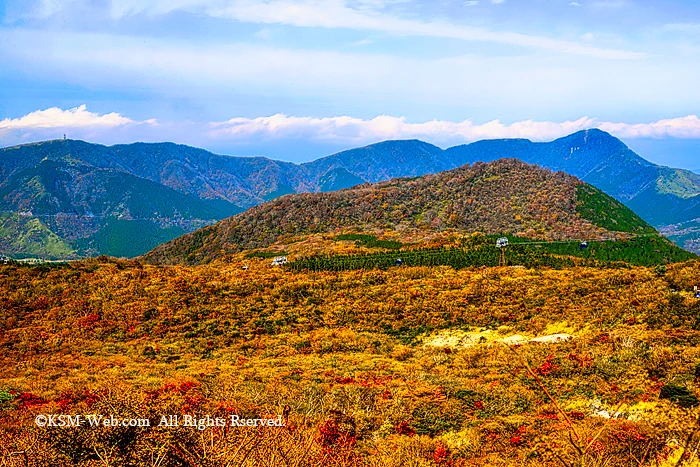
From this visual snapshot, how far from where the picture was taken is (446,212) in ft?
498

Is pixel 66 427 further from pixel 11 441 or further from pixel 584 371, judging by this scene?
pixel 584 371

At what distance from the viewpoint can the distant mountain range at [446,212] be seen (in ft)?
432

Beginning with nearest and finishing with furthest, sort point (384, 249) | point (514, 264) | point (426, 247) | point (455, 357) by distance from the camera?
point (455, 357) < point (514, 264) < point (426, 247) < point (384, 249)

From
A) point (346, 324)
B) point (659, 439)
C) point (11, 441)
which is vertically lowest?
point (346, 324)

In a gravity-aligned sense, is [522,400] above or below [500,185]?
below

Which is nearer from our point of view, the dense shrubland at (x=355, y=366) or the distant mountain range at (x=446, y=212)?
the dense shrubland at (x=355, y=366)

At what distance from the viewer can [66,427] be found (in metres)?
13.1

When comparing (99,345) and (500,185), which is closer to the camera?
(99,345)

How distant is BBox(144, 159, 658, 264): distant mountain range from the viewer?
13162cm

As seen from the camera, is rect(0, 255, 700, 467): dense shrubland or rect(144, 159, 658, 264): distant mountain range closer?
rect(0, 255, 700, 467): dense shrubland

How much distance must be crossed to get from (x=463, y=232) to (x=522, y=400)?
112117mm

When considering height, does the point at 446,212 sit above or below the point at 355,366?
above

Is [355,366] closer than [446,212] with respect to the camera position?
Yes

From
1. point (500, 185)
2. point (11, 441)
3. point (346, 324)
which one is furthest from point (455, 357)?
point (500, 185)
